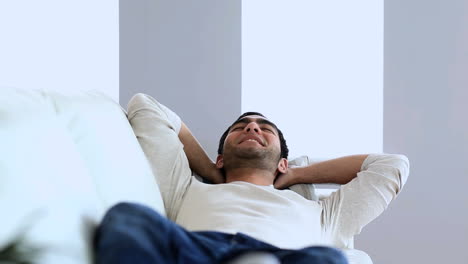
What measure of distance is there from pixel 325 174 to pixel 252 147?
0.28m

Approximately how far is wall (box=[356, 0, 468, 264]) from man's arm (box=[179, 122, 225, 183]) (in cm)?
117

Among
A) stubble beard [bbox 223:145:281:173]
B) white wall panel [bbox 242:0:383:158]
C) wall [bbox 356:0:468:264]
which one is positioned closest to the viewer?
stubble beard [bbox 223:145:281:173]

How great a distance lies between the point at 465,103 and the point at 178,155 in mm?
1627

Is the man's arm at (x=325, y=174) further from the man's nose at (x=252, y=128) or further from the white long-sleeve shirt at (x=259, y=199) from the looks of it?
the man's nose at (x=252, y=128)

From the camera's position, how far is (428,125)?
2912mm

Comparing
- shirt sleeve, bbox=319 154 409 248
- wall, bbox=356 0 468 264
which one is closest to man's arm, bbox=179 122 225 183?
shirt sleeve, bbox=319 154 409 248

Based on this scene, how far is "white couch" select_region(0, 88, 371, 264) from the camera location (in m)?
0.98

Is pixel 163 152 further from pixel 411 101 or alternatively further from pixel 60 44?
pixel 411 101

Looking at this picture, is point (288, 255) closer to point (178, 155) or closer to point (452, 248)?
point (178, 155)

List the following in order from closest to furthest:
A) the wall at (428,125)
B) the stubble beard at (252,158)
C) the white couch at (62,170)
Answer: the white couch at (62,170) → the stubble beard at (252,158) → the wall at (428,125)

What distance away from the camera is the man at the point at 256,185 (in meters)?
1.73

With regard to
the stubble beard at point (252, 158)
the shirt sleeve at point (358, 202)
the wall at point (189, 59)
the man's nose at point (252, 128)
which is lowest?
the shirt sleeve at point (358, 202)

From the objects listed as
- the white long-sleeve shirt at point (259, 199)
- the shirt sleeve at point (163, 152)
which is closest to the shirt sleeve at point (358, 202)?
the white long-sleeve shirt at point (259, 199)

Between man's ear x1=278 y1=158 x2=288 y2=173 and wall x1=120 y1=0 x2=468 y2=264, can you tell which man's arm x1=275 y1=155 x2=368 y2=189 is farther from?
wall x1=120 y1=0 x2=468 y2=264
